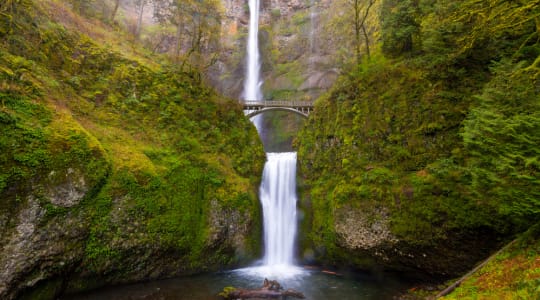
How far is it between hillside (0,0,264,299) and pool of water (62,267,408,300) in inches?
19.2

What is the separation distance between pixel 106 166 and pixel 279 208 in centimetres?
850

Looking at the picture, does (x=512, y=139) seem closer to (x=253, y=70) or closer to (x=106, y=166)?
(x=106, y=166)

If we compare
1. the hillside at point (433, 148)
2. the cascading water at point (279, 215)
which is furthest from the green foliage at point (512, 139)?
the cascading water at point (279, 215)

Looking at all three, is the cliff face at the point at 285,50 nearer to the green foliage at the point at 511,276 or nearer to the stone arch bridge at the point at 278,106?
the stone arch bridge at the point at 278,106

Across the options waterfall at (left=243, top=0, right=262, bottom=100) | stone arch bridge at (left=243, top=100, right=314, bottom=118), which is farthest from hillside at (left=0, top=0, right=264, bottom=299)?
waterfall at (left=243, top=0, right=262, bottom=100)

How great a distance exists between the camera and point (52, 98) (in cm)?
983

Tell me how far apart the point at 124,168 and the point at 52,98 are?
12.0ft

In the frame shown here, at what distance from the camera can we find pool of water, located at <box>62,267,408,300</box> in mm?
9219

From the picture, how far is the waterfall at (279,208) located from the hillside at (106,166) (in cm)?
81

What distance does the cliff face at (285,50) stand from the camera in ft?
103

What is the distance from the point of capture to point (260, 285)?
1049cm

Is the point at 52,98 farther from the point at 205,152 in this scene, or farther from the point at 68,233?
the point at 205,152

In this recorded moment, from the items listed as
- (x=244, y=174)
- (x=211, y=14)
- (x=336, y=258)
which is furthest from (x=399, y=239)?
(x=211, y=14)

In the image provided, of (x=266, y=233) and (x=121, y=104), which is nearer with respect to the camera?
(x=121, y=104)
